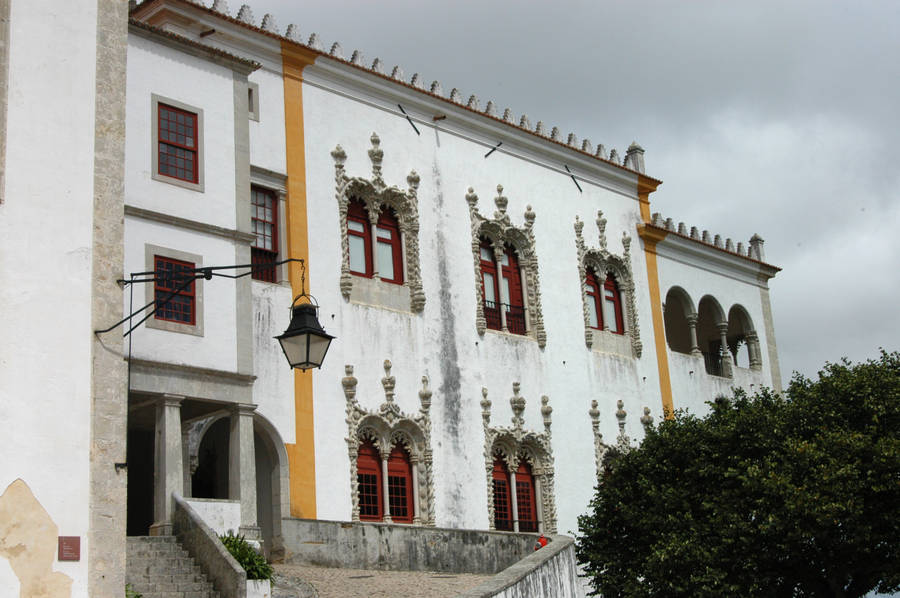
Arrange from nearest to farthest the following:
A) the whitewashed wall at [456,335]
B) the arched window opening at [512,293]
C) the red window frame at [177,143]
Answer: the red window frame at [177,143]
the whitewashed wall at [456,335]
the arched window opening at [512,293]

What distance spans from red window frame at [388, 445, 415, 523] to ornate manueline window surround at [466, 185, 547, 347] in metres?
5.15

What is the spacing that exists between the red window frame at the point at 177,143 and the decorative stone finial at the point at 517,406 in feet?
36.8

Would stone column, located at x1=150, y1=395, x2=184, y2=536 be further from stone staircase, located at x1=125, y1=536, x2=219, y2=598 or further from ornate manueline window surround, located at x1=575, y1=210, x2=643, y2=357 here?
ornate manueline window surround, located at x1=575, y1=210, x2=643, y2=357

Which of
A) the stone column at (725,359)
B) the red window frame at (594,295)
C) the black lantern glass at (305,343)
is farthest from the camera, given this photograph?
the stone column at (725,359)

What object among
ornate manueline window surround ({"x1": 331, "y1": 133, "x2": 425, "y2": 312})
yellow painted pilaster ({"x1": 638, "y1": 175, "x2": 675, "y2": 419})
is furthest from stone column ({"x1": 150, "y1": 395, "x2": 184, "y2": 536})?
yellow painted pilaster ({"x1": 638, "y1": 175, "x2": 675, "y2": 419})

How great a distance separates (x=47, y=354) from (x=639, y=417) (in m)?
23.6

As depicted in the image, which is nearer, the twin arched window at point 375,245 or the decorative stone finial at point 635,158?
the twin arched window at point 375,245

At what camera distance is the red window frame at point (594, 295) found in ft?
→ 115

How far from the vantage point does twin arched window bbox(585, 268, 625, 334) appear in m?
35.1

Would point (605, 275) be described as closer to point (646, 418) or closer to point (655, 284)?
point (655, 284)

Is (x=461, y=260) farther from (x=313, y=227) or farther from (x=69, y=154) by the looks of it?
(x=69, y=154)

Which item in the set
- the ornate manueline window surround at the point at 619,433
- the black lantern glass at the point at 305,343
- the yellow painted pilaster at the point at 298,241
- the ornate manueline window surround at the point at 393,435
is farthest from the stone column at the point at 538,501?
the black lantern glass at the point at 305,343

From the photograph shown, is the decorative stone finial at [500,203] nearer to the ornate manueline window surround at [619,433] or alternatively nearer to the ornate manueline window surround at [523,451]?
the ornate manueline window surround at [523,451]

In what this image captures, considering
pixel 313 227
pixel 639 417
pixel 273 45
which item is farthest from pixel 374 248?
pixel 639 417
